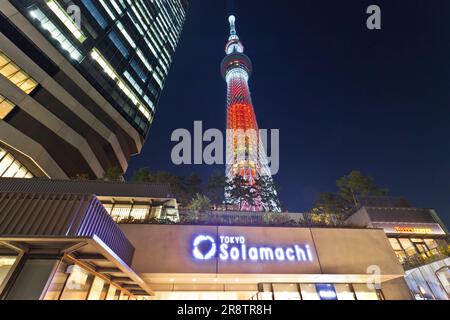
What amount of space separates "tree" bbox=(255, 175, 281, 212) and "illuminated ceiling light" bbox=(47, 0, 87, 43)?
30306mm

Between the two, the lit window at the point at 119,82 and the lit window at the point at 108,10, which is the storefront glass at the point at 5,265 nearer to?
the lit window at the point at 119,82

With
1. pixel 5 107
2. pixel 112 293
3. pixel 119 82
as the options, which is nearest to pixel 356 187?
pixel 112 293

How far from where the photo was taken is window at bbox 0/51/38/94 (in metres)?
20.0

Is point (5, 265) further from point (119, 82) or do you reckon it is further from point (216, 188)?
point (119, 82)

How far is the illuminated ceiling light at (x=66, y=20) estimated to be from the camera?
81.2 ft

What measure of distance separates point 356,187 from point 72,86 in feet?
121

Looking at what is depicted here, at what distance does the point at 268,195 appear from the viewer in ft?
96.4

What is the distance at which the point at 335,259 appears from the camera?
1194 centimetres

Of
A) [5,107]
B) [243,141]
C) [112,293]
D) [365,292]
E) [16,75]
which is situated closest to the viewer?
[112,293]

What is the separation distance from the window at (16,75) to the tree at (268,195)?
2839 cm

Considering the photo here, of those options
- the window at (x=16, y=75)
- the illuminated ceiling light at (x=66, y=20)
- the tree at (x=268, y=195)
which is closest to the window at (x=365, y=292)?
the tree at (x=268, y=195)

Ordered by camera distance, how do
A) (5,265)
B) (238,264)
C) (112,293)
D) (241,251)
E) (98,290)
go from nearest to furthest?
1. (5,265)
2. (98,290)
3. (112,293)
4. (238,264)
5. (241,251)

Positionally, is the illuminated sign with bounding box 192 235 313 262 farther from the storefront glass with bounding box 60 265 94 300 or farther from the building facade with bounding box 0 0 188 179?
the building facade with bounding box 0 0 188 179
